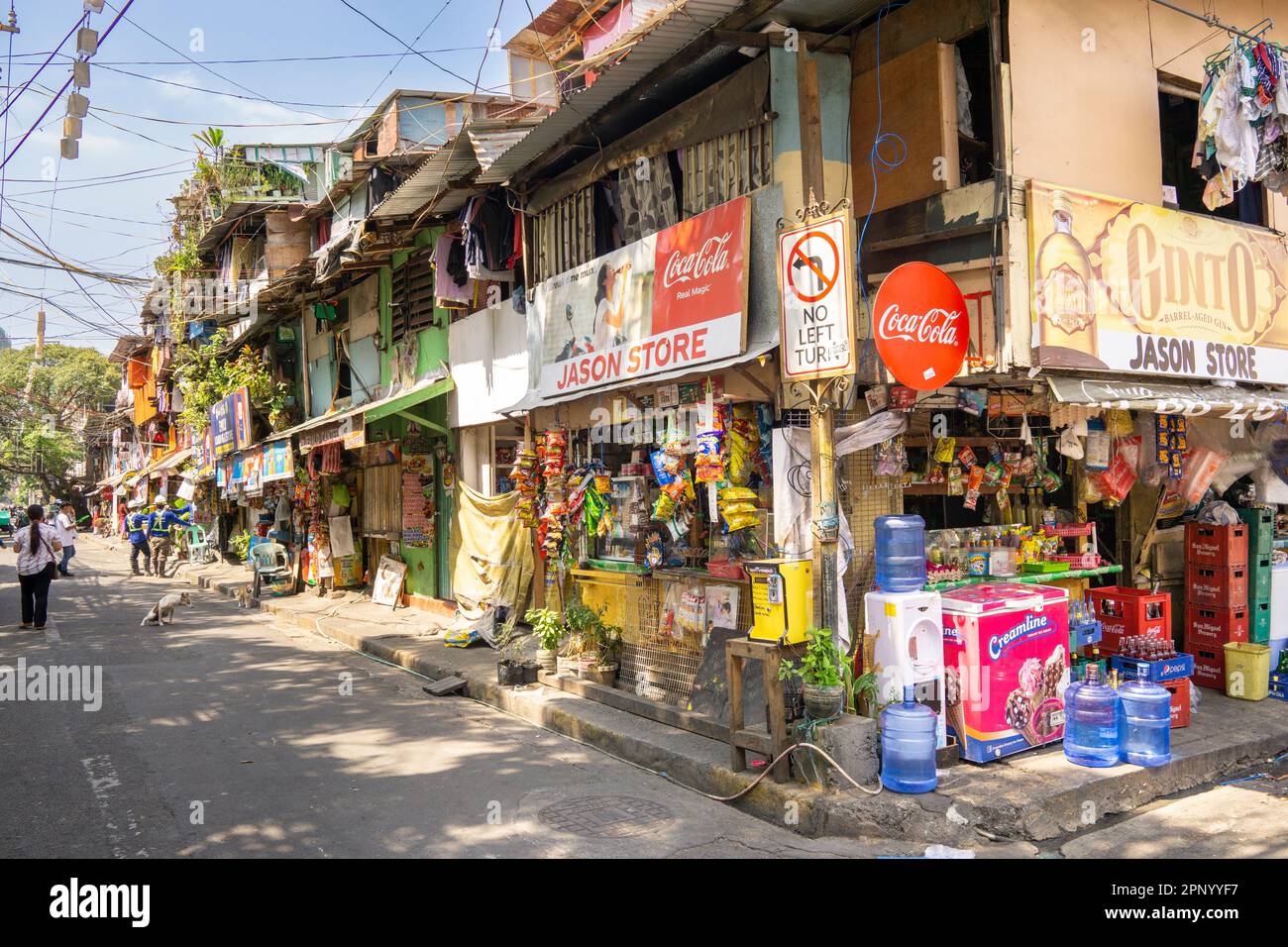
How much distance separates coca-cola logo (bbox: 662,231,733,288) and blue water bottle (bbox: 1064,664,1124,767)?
4233 mm

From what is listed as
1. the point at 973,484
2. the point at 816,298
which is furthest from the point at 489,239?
the point at 973,484

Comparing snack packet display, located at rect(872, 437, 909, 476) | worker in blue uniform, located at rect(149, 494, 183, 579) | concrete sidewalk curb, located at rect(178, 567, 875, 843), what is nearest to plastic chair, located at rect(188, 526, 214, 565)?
worker in blue uniform, located at rect(149, 494, 183, 579)

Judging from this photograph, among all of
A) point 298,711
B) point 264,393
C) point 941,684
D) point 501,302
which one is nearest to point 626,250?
point 501,302

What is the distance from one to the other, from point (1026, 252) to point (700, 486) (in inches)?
135

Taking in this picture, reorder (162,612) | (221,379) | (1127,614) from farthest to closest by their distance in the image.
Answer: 1. (221,379)
2. (162,612)
3. (1127,614)

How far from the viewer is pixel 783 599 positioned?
246 inches

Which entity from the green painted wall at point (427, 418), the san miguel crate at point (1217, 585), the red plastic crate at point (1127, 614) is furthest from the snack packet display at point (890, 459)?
the green painted wall at point (427, 418)

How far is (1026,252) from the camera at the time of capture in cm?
645

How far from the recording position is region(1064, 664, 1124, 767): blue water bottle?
6293 mm

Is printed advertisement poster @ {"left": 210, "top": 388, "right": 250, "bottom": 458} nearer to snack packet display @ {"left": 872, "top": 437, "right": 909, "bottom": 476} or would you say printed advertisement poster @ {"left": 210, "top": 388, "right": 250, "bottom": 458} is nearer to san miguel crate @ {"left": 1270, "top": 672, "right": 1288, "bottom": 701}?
snack packet display @ {"left": 872, "top": 437, "right": 909, "bottom": 476}

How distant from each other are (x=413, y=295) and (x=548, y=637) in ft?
24.9

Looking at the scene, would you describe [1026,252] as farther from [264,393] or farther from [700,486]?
[264,393]

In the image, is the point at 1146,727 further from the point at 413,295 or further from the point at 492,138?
the point at 413,295

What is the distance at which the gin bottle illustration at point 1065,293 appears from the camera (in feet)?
21.2
